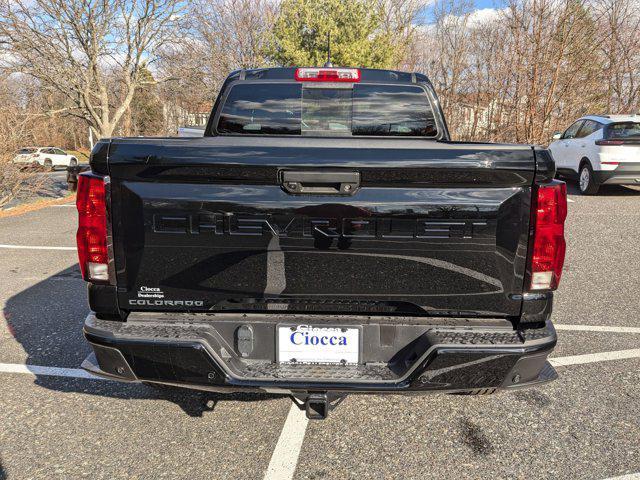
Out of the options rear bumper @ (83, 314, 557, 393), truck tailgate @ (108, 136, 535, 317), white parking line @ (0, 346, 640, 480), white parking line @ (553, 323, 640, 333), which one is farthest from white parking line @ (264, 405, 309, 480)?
white parking line @ (553, 323, 640, 333)

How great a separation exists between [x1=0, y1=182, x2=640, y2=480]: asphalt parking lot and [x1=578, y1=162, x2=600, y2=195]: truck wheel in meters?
7.83

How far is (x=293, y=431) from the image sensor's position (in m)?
2.67

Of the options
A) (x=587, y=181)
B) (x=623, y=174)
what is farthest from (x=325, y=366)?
(x=587, y=181)

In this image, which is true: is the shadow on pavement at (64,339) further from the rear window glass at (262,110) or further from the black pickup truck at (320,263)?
the rear window glass at (262,110)

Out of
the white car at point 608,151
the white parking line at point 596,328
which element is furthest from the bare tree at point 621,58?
the white parking line at point 596,328

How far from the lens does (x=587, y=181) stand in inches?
428

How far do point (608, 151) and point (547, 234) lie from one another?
978 centimetres

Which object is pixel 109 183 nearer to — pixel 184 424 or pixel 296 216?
pixel 296 216

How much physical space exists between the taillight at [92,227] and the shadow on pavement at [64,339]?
795 mm

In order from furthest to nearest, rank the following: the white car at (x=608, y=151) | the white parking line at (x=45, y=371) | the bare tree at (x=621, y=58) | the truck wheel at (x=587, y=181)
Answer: the bare tree at (x=621, y=58) → the truck wheel at (x=587, y=181) → the white car at (x=608, y=151) → the white parking line at (x=45, y=371)

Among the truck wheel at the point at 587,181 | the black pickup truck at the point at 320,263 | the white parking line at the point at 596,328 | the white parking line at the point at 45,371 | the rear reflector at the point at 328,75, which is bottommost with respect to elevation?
the white parking line at the point at 596,328

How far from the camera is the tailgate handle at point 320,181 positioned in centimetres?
203

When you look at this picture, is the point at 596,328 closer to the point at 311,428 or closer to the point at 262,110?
the point at 311,428

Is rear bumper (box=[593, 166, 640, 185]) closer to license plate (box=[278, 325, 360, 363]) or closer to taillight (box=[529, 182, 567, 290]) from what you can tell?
taillight (box=[529, 182, 567, 290])
